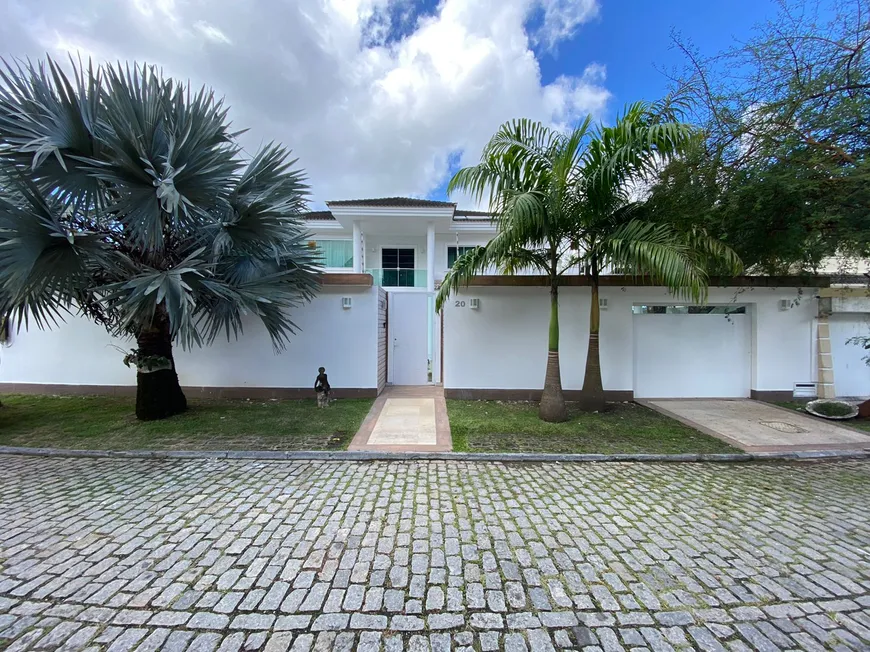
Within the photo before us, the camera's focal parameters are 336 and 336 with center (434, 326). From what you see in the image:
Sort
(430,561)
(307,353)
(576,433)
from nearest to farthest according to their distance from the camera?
1. (430,561)
2. (576,433)
3. (307,353)

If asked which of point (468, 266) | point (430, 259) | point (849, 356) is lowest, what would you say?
point (849, 356)

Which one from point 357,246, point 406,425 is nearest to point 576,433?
point 406,425

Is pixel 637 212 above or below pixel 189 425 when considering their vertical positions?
above

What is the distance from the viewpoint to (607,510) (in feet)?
10.7

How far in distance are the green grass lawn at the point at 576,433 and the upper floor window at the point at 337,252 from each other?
9.25 m

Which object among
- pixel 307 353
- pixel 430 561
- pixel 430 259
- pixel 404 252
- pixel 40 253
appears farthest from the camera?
pixel 404 252

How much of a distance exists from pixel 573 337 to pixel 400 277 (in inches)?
319

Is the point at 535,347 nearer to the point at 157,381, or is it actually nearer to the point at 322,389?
the point at 322,389

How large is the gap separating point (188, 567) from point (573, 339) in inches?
290

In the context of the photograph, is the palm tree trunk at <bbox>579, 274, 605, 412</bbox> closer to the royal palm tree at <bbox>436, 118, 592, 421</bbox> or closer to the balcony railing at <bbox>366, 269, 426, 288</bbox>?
the royal palm tree at <bbox>436, 118, 592, 421</bbox>

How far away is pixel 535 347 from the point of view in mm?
7754

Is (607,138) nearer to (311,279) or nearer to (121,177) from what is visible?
(311,279)

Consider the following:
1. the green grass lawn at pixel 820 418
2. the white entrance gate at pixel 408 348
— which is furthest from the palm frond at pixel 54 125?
the green grass lawn at pixel 820 418

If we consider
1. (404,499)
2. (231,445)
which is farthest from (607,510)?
(231,445)
